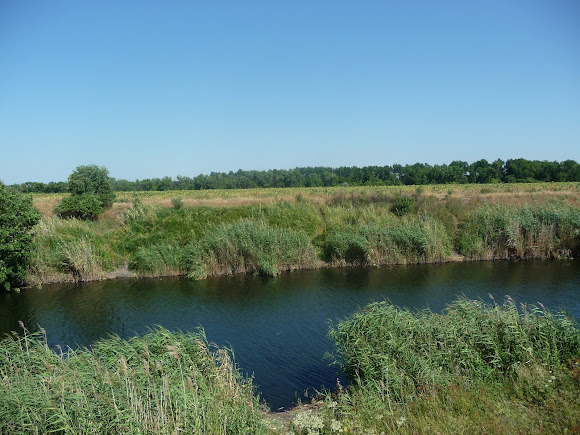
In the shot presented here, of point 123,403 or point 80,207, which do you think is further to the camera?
point 80,207

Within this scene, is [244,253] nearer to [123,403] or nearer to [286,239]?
[286,239]

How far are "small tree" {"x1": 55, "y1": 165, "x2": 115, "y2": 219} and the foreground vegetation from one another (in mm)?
26095

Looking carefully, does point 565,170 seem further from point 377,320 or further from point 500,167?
point 377,320

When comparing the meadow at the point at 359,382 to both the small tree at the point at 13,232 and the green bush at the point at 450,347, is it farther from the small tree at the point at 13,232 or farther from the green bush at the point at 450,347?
the small tree at the point at 13,232

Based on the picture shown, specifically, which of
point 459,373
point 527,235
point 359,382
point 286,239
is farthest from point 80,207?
point 527,235

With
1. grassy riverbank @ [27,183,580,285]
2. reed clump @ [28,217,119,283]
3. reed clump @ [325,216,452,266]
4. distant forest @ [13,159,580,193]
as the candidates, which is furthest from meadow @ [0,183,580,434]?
distant forest @ [13,159,580,193]

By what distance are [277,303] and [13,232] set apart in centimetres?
1494

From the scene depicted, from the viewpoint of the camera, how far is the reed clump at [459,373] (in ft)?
24.7

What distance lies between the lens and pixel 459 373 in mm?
10062

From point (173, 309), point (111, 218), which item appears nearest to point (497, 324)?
point (173, 309)

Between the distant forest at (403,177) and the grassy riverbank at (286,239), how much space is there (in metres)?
52.4

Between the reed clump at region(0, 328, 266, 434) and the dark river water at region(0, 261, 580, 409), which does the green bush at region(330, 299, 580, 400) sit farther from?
the reed clump at region(0, 328, 266, 434)

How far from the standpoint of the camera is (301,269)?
2891cm

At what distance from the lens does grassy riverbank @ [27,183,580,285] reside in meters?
27.7
